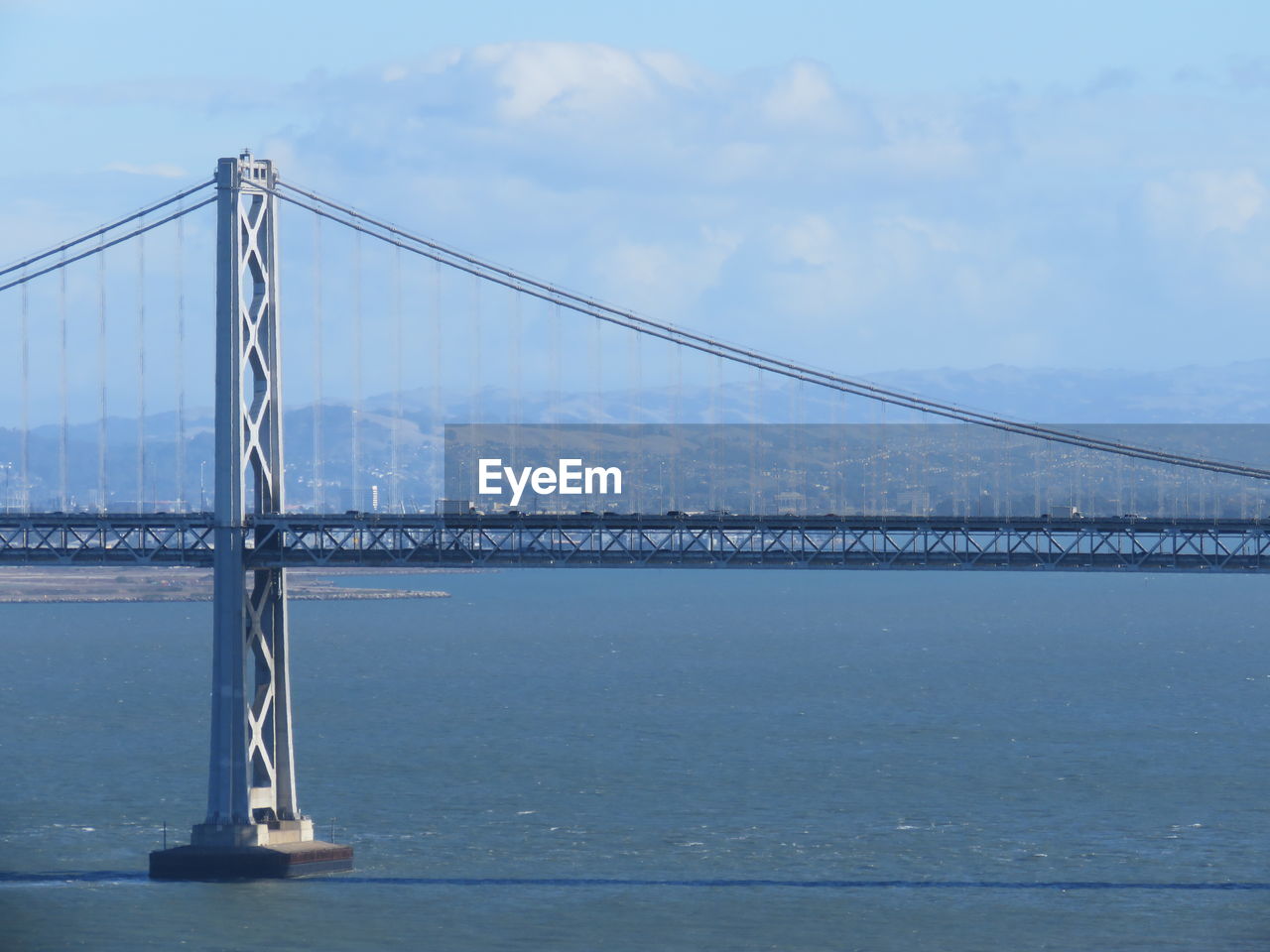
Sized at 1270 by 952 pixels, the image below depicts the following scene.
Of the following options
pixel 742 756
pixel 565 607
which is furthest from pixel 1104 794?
pixel 565 607

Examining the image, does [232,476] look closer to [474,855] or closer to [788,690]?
[474,855]

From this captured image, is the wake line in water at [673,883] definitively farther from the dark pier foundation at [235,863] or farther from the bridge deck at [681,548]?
the bridge deck at [681,548]

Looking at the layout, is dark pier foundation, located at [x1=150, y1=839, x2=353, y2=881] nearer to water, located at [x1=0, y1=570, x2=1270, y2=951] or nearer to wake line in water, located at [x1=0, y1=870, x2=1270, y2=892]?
wake line in water, located at [x1=0, y1=870, x2=1270, y2=892]

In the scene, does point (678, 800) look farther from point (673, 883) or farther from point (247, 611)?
point (247, 611)

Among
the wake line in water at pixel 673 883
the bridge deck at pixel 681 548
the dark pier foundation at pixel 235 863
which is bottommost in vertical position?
the wake line in water at pixel 673 883

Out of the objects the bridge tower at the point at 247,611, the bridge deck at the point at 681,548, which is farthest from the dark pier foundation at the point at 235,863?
the bridge deck at the point at 681,548
